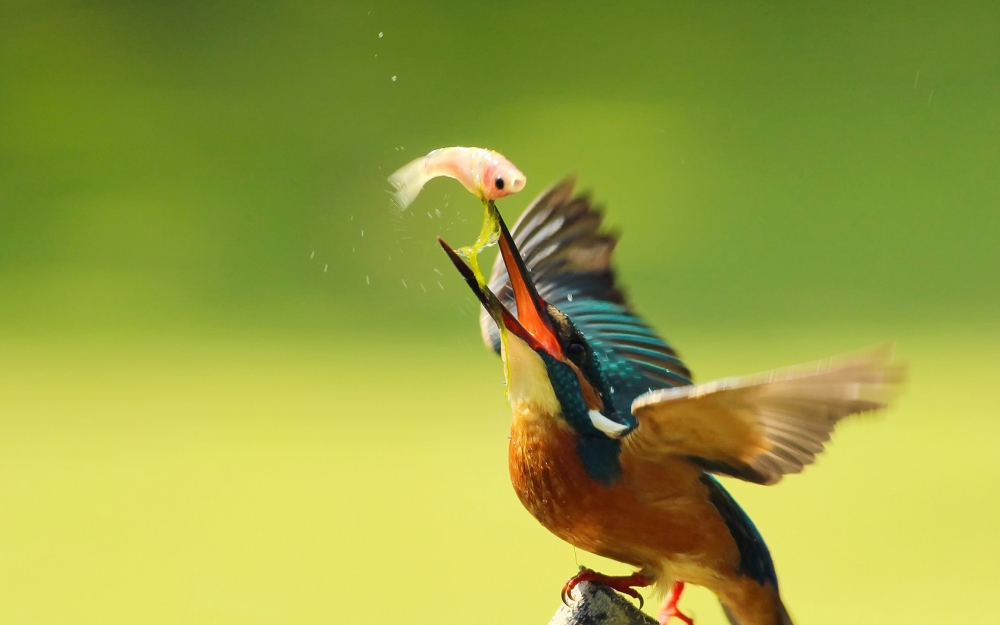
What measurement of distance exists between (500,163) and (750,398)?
10.4 inches

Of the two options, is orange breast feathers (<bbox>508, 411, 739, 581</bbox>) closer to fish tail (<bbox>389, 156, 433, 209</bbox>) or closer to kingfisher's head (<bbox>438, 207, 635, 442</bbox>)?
kingfisher's head (<bbox>438, 207, 635, 442</bbox>)

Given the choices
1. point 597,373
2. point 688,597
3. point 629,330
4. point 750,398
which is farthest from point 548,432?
point 688,597

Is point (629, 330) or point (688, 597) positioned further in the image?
point (688, 597)

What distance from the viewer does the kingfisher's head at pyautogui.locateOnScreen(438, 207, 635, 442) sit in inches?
34.7

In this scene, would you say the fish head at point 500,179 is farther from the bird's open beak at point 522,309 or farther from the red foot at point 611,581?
the red foot at point 611,581

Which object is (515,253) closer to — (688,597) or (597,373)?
(597,373)

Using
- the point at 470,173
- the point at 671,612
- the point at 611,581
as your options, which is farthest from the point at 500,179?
the point at 671,612

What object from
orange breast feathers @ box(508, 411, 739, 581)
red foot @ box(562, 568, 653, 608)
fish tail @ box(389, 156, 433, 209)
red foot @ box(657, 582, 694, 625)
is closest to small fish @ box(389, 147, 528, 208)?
fish tail @ box(389, 156, 433, 209)

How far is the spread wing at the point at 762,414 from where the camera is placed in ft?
2.31

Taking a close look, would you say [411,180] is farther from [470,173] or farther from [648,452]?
[648,452]

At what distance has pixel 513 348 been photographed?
89 cm

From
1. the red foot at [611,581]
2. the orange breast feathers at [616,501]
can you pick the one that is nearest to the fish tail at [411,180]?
the orange breast feathers at [616,501]

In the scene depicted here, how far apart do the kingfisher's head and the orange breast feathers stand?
0.01m

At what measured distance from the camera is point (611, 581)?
0.93m
